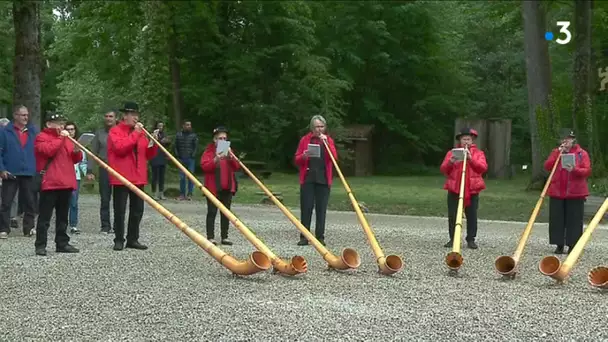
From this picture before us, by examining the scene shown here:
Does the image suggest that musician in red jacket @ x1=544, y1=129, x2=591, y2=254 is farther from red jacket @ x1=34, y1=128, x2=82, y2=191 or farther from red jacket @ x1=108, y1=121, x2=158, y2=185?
red jacket @ x1=34, y1=128, x2=82, y2=191

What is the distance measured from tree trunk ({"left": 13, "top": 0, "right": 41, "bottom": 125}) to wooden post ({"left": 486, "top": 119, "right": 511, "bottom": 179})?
2456 cm

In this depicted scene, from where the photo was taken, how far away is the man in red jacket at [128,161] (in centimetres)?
1063

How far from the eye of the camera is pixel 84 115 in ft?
126

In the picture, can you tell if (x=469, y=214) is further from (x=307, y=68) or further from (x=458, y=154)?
(x=307, y=68)

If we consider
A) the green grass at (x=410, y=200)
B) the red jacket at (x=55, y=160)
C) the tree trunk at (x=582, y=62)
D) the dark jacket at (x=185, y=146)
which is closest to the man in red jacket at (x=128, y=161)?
the red jacket at (x=55, y=160)

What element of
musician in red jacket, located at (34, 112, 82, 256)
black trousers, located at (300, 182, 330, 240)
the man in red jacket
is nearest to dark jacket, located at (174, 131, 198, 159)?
black trousers, located at (300, 182, 330, 240)

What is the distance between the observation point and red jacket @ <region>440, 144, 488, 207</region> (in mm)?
11914

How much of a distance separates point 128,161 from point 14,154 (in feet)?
7.77

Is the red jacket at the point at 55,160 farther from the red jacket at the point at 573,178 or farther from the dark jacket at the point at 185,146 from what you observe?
the dark jacket at the point at 185,146

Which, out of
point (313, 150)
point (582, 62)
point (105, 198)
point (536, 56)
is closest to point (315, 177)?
point (313, 150)

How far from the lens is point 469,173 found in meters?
12.1

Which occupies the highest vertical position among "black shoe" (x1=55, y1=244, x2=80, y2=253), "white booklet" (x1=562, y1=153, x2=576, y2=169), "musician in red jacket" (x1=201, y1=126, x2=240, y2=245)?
"white booklet" (x1=562, y1=153, x2=576, y2=169)

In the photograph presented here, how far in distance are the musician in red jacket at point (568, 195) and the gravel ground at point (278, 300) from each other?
17.4 inches

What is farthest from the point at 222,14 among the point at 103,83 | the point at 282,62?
the point at 103,83
